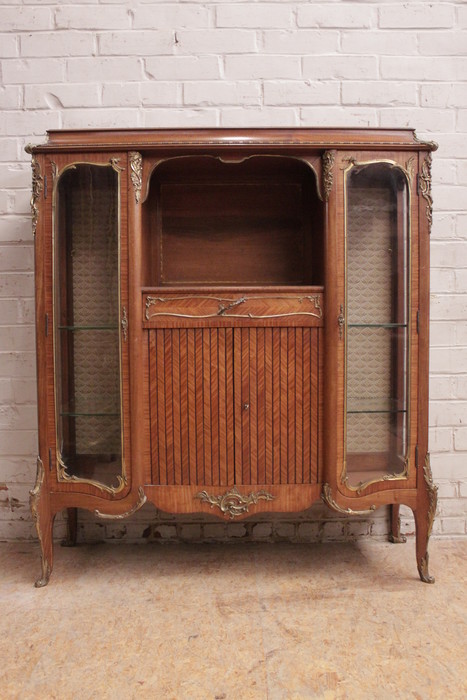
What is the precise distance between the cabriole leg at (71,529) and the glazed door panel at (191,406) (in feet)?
2.13

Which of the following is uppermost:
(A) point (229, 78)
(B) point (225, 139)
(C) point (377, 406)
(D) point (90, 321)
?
(A) point (229, 78)

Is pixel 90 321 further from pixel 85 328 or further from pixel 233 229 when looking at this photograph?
pixel 233 229

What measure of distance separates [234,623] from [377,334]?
1.14m

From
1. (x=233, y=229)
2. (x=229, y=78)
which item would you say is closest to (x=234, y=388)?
(x=233, y=229)

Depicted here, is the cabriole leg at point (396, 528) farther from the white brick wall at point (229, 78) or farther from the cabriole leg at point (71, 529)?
the cabriole leg at point (71, 529)

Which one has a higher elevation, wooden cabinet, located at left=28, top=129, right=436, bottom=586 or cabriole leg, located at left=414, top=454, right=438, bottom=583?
wooden cabinet, located at left=28, top=129, right=436, bottom=586

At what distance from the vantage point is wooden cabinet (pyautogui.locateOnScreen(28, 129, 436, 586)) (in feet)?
5.89

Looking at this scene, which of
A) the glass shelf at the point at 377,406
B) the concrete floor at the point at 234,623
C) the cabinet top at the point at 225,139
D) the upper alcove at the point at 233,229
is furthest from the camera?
the upper alcove at the point at 233,229

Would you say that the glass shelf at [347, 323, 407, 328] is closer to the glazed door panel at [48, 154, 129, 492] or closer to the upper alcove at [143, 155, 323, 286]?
the upper alcove at [143, 155, 323, 286]

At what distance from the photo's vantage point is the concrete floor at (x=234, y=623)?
4.54 ft

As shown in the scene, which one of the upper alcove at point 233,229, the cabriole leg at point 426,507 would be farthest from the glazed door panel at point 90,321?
the cabriole leg at point 426,507

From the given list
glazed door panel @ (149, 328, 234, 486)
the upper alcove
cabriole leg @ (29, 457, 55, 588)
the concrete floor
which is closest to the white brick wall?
the upper alcove

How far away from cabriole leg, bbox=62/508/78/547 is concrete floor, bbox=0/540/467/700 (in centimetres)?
7

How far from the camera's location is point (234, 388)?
1.82 m
